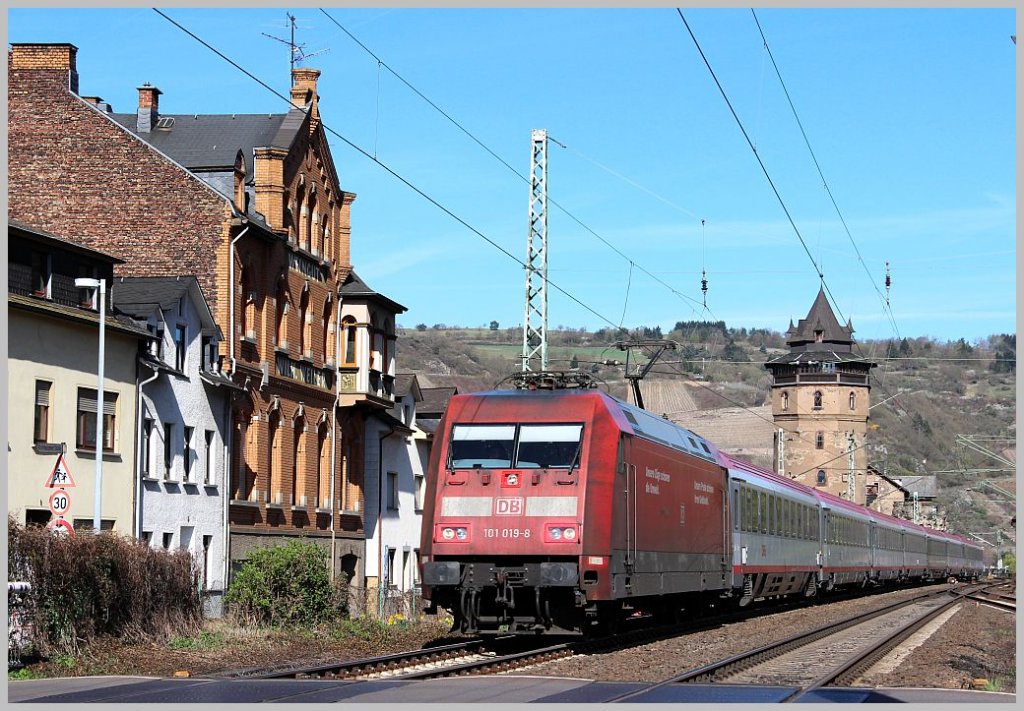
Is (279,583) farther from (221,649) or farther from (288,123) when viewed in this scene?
(288,123)

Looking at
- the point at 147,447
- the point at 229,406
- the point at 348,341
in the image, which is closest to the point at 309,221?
the point at 348,341

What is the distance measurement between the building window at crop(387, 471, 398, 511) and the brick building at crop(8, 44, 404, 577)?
4523 mm

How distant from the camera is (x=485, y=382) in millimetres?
144625

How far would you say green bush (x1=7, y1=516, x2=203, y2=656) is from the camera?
65.9ft

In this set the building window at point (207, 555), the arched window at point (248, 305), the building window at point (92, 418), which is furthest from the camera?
the arched window at point (248, 305)

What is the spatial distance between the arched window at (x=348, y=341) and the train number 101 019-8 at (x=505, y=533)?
23.5 metres

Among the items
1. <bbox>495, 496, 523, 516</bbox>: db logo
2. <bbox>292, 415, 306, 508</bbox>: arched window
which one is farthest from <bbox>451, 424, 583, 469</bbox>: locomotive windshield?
<bbox>292, 415, 306, 508</bbox>: arched window

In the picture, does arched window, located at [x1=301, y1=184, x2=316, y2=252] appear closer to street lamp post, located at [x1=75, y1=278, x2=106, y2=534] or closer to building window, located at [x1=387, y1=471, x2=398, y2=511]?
building window, located at [x1=387, y1=471, x2=398, y2=511]

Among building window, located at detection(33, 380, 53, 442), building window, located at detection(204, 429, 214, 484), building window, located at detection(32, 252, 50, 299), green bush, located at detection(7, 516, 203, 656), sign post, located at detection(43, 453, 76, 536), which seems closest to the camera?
green bush, located at detection(7, 516, 203, 656)

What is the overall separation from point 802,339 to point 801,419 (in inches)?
371

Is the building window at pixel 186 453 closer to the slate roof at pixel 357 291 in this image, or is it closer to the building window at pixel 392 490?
the slate roof at pixel 357 291

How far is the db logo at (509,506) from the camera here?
2180 cm

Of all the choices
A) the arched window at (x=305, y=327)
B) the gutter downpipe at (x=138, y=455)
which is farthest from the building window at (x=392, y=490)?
the gutter downpipe at (x=138, y=455)

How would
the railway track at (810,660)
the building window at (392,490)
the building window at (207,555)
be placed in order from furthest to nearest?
the building window at (392,490)
the building window at (207,555)
the railway track at (810,660)
